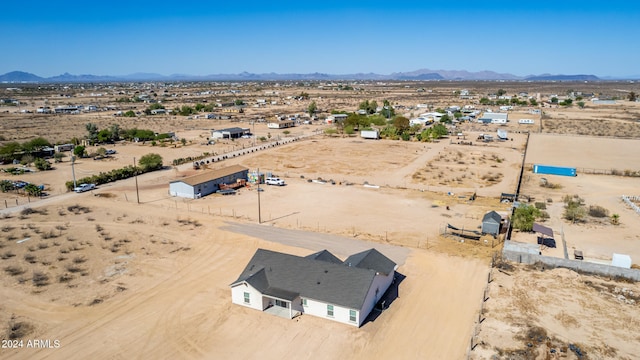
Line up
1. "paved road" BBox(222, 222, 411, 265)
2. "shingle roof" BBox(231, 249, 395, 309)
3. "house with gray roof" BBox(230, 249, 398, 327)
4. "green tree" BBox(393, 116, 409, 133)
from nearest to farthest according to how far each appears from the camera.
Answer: "house with gray roof" BBox(230, 249, 398, 327)
"shingle roof" BBox(231, 249, 395, 309)
"paved road" BBox(222, 222, 411, 265)
"green tree" BBox(393, 116, 409, 133)

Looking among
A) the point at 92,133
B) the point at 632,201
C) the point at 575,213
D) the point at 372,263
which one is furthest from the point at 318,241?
the point at 92,133

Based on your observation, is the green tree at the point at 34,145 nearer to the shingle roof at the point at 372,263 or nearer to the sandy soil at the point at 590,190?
the shingle roof at the point at 372,263

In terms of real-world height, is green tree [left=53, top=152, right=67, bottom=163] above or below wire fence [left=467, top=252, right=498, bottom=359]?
above

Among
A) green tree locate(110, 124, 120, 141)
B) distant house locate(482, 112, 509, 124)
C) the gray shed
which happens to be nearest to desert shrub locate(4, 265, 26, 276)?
the gray shed

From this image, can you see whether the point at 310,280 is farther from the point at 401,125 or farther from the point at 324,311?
the point at 401,125

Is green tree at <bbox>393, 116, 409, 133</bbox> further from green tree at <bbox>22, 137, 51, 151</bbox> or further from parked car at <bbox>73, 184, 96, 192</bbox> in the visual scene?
green tree at <bbox>22, 137, 51, 151</bbox>

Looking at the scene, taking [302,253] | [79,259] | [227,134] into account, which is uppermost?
[227,134]
